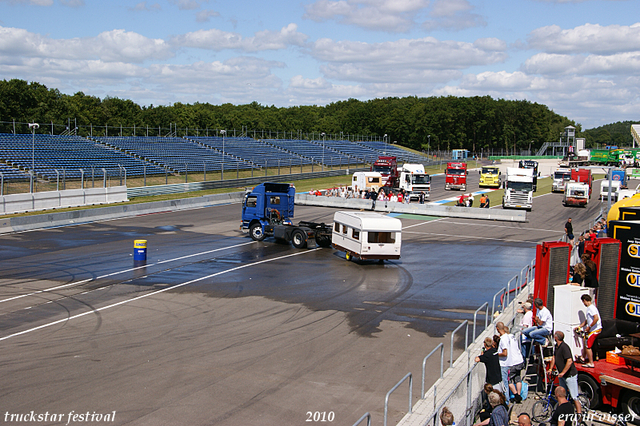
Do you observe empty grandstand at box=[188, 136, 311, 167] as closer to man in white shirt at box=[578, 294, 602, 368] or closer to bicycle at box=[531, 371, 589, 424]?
man in white shirt at box=[578, 294, 602, 368]

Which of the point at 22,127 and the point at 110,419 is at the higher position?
the point at 22,127

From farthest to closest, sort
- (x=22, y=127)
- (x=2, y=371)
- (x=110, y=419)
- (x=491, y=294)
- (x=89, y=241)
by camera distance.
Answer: (x=22, y=127) → (x=89, y=241) → (x=491, y=294) → (x=2, y=371) → (x=110, y=419)

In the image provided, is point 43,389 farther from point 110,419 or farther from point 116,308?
point 116,308

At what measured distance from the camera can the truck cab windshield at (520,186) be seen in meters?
46.2

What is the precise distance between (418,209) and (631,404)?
3524 centimetres

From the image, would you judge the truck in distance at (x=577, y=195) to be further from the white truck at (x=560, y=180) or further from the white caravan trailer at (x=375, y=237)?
the white caravan trailer at (x=375, y=237)

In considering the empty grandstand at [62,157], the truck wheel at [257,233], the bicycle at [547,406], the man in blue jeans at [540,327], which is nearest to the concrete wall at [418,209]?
the truck wheel at [257,233]

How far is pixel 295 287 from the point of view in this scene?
20.8 meters

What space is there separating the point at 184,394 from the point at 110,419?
1.57m

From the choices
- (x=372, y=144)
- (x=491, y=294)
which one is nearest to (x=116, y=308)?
(x=491, y=294)

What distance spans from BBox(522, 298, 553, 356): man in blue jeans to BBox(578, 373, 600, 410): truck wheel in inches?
47.8

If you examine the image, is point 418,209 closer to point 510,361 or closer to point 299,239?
point 299,239

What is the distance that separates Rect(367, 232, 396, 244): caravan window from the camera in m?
24.5

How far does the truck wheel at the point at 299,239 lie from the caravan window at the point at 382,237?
220 inches
